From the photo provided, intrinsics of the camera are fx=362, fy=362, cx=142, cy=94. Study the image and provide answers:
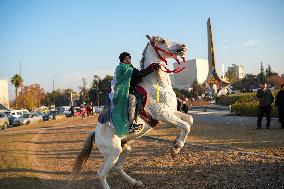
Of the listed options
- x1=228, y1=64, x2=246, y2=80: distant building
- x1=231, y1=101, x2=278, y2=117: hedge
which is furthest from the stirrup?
x1=228, y1=64, x2=246, y2=80: distant building

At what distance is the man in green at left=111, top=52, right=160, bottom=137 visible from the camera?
6309 mm

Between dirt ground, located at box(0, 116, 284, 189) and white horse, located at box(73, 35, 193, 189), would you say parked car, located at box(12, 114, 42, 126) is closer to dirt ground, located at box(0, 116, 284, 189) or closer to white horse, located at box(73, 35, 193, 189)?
dirt ground, located at box(0, 116, 284, 189)

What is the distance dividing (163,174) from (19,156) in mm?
6264

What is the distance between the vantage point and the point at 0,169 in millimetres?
9570

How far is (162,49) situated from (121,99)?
47.7 inches

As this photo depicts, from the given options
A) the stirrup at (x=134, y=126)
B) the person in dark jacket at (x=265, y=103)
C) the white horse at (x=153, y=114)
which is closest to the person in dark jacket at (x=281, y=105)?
the person in dark jacket at (x=265, y=103)

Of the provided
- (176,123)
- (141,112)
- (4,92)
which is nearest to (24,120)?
(141,112)

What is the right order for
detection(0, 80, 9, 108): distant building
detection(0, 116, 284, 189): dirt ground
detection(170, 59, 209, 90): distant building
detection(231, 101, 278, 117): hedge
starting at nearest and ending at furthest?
detection(0, 116, 284, 189): dirt ground, detection(231, 101, 278, 117): hedge, detection(170, 59, 209, 90): distant building, detection(0, 80, 9, 108): distant building

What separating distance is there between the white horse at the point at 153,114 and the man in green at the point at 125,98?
0.40 ft

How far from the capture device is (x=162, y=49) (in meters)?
6.68

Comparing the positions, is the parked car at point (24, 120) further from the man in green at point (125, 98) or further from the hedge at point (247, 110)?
the man in green at point (125, 98)

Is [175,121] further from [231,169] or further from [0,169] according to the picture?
[0,169]

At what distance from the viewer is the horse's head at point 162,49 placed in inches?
261

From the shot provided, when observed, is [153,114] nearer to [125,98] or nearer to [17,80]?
[125,98]
